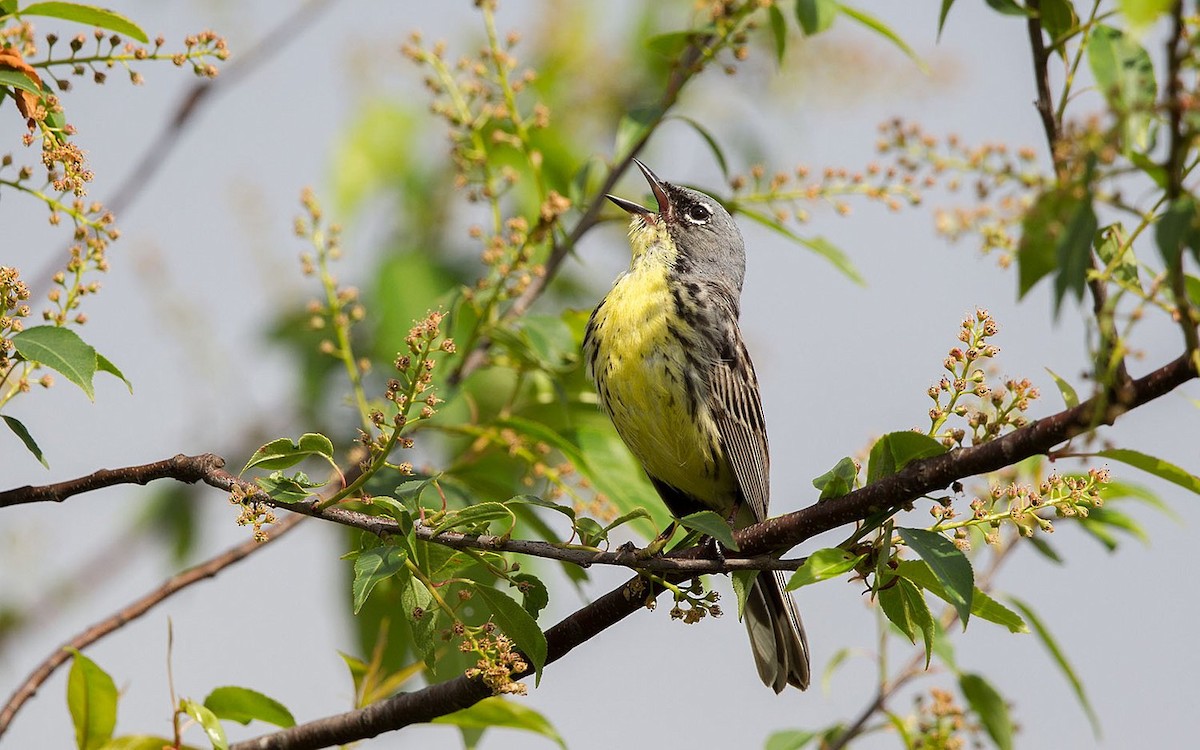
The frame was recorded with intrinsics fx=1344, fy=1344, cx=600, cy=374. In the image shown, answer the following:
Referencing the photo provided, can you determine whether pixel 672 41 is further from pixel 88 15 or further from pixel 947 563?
pixel 947 563

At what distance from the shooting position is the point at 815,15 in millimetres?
3406

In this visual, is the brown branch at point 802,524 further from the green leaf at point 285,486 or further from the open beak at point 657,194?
the open beak at point 657,194

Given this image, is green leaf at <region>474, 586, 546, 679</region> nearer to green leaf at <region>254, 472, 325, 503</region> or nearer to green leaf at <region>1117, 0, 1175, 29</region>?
green leaf at <region>254, 472, 325, 503</region>

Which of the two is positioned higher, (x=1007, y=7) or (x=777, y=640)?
(x=1007, y=7)

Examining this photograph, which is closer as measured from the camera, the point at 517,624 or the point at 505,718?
the point at 517,624

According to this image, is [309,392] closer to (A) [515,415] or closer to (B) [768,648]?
(A) [515,415]

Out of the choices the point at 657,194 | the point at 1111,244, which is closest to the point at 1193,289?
the point at 1111,244

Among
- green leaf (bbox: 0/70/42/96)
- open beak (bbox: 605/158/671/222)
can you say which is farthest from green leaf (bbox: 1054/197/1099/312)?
open beak (bbox: 605/158/671/222)

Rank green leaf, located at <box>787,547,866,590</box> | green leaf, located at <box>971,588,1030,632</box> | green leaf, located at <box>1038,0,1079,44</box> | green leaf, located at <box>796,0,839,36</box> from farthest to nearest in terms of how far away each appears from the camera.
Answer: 1. green leaf, located at <box>796,0,839,36</box>
2. green leaf, located at <box>1038,0,1079,44</box>
3. green leaf, located at <box>971,588,1030,632</box>
4. green leaf, located at <box>787,547,866,590</box>

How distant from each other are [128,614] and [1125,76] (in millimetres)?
2509

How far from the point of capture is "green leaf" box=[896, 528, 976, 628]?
2.12 m

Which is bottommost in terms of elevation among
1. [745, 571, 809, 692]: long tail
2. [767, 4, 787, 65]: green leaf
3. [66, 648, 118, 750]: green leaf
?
[66, 648, 118, 750]: green leaf

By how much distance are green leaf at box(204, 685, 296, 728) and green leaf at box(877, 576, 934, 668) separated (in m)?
1.40

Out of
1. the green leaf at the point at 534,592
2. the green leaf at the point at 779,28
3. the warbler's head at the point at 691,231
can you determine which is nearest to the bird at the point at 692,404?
the warbler's head at the point at 691,231
